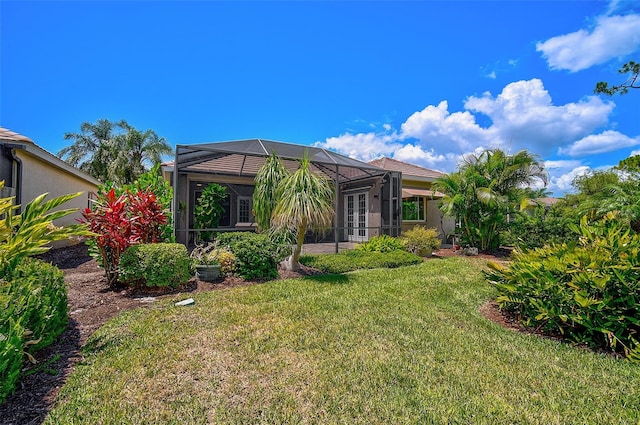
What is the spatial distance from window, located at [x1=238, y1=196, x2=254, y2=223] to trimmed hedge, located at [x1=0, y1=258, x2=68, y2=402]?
10.4 meters

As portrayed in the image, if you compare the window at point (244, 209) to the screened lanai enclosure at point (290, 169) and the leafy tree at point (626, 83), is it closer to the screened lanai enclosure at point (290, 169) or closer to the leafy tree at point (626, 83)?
the screened lanai enclosure at point (290, 169)

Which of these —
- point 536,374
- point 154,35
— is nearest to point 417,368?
point 536,374

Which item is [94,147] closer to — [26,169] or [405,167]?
[26,169]

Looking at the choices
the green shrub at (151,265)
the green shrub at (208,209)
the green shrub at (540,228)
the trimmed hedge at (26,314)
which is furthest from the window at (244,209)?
the green shrub at (540,228)

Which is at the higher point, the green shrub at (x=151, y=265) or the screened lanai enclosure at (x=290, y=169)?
the screened lanai enclosure at (x=290, y=169)

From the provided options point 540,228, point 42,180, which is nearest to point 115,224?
point 42,180

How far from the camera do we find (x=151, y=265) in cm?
531

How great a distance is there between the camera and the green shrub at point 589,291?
335 centimetres

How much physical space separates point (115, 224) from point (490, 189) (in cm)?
1163

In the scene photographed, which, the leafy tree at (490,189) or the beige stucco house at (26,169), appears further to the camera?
the leafy tree at (490,189)

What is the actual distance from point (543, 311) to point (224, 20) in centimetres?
810

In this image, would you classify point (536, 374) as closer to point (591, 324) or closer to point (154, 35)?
point (591, 324)

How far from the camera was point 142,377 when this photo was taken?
8.79 ft

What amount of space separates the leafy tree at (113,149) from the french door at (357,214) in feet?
54.8
